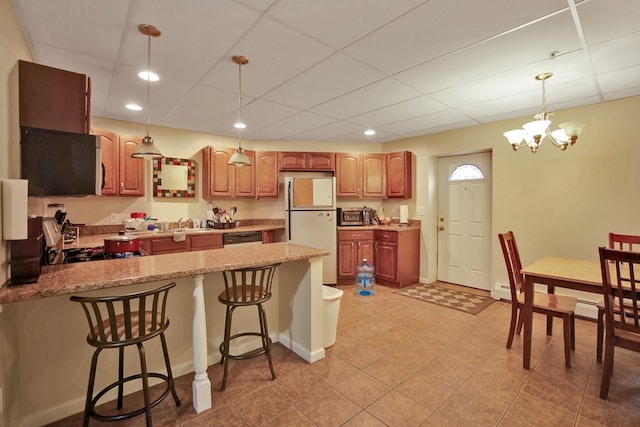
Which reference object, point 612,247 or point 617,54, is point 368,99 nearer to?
point 617,54

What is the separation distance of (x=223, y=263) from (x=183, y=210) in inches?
114

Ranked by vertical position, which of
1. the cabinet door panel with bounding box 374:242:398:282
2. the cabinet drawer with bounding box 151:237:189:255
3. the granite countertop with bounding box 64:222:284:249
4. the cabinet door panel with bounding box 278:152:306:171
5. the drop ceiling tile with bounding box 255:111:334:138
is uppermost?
the drop ceiling tile with bounding box 255:111:334:138

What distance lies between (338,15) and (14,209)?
1.98 metres

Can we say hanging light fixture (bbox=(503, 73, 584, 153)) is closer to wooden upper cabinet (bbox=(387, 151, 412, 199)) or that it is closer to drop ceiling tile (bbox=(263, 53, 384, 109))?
drop ceiling tile (bbox=(263, 53, 384, 109))

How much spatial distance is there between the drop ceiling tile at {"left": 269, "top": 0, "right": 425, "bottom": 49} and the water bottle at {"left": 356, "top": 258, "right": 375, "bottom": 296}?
336 centimetres

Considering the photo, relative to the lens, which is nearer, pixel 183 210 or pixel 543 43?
pixel 543 43

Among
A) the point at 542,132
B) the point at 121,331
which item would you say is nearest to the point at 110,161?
the point at 121,331

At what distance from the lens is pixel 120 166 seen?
146 inches

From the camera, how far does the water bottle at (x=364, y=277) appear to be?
4.39m

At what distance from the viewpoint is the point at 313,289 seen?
7.77 ft

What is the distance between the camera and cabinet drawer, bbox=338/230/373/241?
4.72 meters

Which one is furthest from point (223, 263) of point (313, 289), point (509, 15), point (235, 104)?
point (509, 15)

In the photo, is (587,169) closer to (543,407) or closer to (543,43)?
(543,43)

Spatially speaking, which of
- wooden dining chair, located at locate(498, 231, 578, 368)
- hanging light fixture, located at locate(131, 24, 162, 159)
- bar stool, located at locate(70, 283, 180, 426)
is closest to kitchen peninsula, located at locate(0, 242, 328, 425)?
bar stool, located at locate(70, 283, 180, 426)
